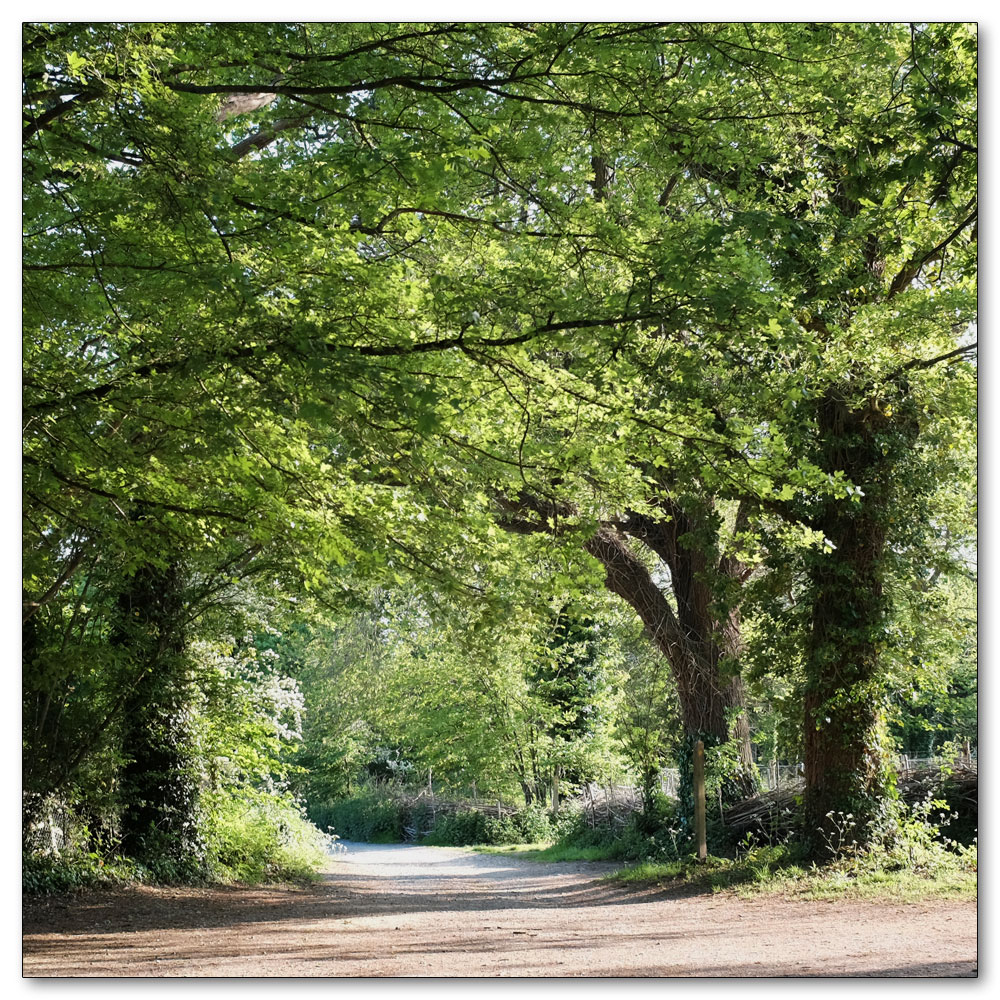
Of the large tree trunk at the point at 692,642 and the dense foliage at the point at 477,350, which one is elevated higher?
the dense foliage at the point at 477,350

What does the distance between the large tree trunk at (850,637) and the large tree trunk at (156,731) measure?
5.94 meters

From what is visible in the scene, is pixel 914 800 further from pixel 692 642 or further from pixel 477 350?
pixel 477 350

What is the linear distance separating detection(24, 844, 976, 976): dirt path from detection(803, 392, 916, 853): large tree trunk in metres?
1.28

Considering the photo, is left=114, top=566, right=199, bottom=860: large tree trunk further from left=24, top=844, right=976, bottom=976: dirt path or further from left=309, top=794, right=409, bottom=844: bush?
left=309, top=794, right=409, bottom=844: bush

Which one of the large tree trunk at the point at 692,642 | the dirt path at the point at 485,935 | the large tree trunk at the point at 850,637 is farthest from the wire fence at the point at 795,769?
the dirt path at the point at 485,935

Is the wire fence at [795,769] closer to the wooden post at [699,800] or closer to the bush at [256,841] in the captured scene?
the wooden post at [699,800]

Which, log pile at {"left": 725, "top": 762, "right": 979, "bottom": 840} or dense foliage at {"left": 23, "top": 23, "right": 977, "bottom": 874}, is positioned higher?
dense foliage at {"left": 23, "top": 23, "right": 977, "bottom": 874}

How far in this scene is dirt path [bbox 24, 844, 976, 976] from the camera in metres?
5.14

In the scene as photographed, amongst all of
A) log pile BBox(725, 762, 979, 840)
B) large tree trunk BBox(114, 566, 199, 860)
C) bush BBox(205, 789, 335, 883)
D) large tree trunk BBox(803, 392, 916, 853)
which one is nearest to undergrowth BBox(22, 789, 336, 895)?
bush BBox(205, 789, 335, 883)

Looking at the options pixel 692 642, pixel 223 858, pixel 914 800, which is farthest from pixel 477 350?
pixel 223 858

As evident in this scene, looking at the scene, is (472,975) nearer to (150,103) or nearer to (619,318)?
(619,318)

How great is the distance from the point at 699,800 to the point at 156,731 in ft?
17.5

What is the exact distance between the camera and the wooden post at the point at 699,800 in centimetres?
995

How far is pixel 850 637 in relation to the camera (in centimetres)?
867
